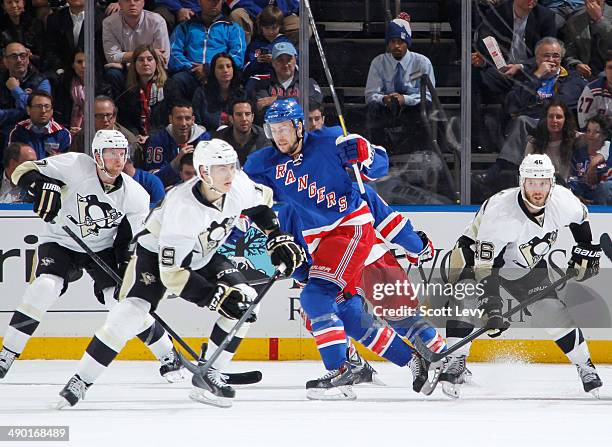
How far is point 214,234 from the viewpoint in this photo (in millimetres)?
4391

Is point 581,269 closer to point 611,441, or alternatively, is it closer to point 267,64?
point 611,441

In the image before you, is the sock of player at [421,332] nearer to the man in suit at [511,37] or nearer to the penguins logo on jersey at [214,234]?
the penguins logo on jersey at [214,234]

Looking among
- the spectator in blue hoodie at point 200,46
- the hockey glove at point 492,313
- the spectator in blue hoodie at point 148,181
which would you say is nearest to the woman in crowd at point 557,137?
the hockey glove at point 492,313

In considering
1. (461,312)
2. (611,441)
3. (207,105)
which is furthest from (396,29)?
(611,441)

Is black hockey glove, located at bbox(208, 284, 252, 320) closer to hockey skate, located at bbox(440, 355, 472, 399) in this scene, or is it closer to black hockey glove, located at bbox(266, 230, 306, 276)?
black hockey glove, located at bbox(266, 230, 306, 276)

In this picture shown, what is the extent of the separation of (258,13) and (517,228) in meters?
2.06

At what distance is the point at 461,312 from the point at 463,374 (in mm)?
290

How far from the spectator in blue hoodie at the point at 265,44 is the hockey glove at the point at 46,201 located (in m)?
1.52

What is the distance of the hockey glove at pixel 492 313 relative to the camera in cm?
465

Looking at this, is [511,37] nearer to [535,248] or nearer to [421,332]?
[535,248]

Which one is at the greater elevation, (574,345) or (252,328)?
(574,345)

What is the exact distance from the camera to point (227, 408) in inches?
170

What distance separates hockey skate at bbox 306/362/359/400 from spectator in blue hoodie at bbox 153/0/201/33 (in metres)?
2.37

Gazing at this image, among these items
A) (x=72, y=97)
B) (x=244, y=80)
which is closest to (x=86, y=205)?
(x=72, y=97)
